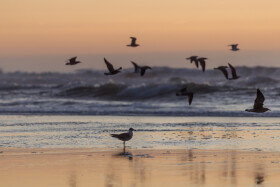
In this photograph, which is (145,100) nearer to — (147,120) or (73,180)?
(147,120)

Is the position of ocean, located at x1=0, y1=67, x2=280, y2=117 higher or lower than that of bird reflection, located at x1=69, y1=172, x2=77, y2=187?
higher

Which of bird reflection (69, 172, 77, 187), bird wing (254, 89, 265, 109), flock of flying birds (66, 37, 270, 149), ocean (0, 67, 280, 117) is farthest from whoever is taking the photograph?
ocean (0, 67, 280, 117)

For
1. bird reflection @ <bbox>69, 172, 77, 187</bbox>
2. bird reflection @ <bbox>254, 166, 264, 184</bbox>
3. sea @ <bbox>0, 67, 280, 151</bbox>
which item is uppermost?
sea @ <bbox>0, 67, 280, 151</bbox>

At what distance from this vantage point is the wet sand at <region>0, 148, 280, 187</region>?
11.0m

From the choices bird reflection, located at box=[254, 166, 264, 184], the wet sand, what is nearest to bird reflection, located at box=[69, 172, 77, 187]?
the wet sand

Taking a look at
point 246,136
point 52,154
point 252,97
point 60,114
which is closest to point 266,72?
point 252,97

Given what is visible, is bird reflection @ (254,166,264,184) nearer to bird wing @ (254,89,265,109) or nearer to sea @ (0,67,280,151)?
sea @ (0,67,280,151)

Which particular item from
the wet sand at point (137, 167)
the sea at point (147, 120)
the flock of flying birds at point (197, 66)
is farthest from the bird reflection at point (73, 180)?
the flock of flying birds at point (197, 66)

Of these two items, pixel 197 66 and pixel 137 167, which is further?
pixel 197 66

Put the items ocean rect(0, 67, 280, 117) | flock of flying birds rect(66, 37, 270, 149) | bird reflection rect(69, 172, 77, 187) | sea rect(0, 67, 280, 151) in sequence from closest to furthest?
1. bird reflection rect(69, 172, 77, 187)
2. flock of flying birds rect(66, 37, 270, 149)
3. sea rect(0, 67, 280, 151)
4. ocean rect(0, 67, 280, 117)

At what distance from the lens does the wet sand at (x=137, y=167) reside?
1104 cm

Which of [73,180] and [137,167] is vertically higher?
[137,167]

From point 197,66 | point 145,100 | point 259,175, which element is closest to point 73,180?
point 259,175

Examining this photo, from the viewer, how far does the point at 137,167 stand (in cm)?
1248
